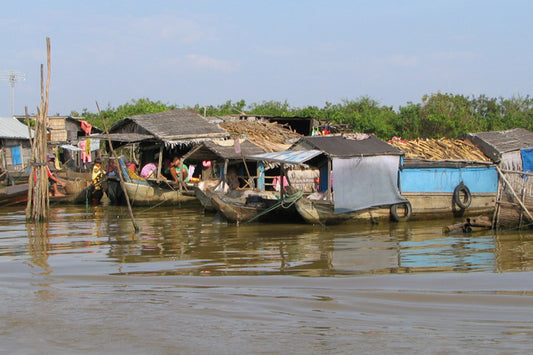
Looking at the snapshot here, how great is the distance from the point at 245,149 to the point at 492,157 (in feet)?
23.0

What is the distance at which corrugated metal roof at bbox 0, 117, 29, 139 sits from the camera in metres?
24.8

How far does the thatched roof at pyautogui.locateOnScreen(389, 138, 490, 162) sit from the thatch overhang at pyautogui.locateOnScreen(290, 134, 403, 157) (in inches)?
61.7

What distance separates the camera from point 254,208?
528 inches

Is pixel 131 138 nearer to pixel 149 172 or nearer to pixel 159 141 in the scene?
pixel 159 141

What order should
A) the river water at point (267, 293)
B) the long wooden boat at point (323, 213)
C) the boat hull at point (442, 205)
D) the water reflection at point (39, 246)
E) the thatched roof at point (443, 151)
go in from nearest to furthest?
the river water at point (267, 293)
the water reflection at point (39, 246)
the long wooden boat at point (323, 213)
the boat hull at point (442, 205)
the thatched roof at point (443, 151)

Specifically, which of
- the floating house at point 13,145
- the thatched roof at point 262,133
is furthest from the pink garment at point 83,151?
the thatched roof at point 262,133

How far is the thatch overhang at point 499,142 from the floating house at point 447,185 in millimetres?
906

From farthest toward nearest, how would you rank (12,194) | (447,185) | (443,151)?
(12,194) < (443,151) < (447,185)

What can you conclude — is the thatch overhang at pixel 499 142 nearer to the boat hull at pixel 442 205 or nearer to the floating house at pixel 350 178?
the boat hull at pixel 442 205

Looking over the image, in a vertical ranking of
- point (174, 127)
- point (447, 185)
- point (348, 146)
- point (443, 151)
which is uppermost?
point (174, 127)

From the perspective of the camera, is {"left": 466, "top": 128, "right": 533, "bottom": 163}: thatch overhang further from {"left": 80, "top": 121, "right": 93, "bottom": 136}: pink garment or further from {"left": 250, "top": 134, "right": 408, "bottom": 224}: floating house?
{"left": 80, "top": 121, "right": 93, "bottom": 136}: pink garment

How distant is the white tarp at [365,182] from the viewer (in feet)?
44.0

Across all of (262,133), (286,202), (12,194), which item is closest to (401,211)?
(286,202)

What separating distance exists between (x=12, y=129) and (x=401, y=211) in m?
18.6
